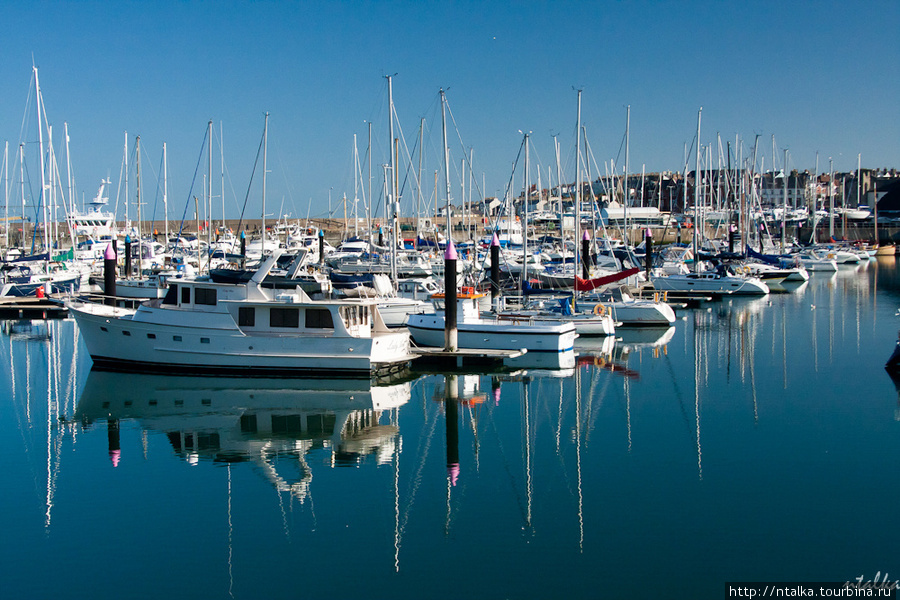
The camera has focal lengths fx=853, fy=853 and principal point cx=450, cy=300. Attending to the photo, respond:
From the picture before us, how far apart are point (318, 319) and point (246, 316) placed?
6.21ft

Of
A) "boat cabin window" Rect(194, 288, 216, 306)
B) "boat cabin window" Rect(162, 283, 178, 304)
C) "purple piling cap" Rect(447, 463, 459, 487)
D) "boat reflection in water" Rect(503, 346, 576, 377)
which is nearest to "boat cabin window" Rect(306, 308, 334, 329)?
"boat cabin window" Rect(194, 288, 216, 306)

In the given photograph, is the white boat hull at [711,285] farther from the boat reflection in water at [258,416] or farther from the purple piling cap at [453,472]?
the purple piling cap at [453,472]

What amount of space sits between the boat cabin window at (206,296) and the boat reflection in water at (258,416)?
1980mm

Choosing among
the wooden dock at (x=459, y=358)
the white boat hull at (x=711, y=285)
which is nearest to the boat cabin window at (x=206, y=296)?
the wooden dock at (x=459, y=358)

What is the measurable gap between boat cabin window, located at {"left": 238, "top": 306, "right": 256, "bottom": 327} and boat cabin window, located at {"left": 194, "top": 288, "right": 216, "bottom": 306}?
78 cm

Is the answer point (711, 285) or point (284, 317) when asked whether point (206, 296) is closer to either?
point (284, 317)

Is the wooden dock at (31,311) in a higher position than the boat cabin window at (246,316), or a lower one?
lower

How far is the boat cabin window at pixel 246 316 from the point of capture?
72.4 ft

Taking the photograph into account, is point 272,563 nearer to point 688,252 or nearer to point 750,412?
point 750,412

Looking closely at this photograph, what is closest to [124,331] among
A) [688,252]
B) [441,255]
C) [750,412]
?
[750,412]

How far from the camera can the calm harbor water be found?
10.4m

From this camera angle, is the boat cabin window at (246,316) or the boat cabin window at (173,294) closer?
the boat cabin window at (246,316)

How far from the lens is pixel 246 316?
72.6ft

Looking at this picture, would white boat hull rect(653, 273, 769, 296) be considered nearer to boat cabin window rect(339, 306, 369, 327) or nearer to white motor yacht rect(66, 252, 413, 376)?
boat cabin window rect(339, 306, 369, 327)
